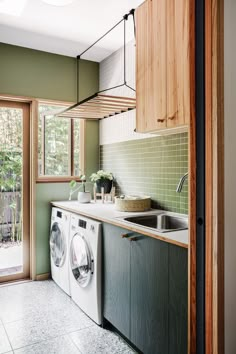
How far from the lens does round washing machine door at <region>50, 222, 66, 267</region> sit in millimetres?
3059

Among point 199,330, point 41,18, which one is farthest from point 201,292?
point 41,18

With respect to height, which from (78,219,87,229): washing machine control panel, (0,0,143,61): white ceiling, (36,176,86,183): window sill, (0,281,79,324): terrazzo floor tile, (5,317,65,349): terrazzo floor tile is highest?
(0,0,143,61): white ceiling

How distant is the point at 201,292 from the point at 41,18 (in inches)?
107

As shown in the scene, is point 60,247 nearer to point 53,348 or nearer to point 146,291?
point 53,348

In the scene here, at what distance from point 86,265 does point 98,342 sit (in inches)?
23.0

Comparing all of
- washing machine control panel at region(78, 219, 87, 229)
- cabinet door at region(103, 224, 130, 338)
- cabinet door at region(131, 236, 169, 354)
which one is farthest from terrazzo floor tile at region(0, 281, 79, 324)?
cabinet door at region(131, 236, 169, 354)

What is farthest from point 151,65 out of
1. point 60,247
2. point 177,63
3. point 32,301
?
point 32,301

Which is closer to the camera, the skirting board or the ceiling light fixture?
the ceiling light fixture

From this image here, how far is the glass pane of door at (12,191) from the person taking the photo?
3404 millimetres

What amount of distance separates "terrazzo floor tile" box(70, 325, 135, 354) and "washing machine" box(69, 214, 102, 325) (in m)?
0.11

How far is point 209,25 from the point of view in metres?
1.34

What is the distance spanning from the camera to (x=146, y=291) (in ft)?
6.22

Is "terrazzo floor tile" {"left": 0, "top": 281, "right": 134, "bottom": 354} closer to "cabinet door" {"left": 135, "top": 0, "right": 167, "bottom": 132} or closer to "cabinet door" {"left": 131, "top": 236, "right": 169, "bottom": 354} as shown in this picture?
"cabinet door" {"left": 131, "top": 236, "right": 169, "bottom": 354}

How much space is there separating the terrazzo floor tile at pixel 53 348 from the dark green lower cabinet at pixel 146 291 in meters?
0.34
